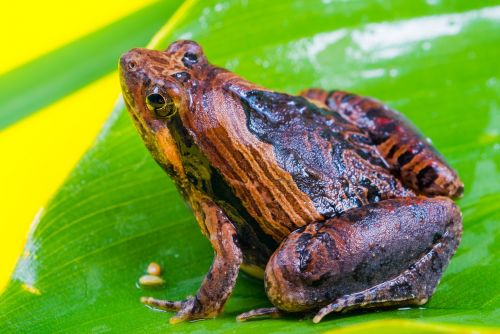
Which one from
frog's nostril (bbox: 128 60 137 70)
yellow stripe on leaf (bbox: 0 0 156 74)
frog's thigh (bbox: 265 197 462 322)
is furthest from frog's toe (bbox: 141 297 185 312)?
yellow stripe on leaf (bbox: 0 0 156 74)

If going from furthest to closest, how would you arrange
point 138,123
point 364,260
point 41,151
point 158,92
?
point 41,151 < point 138,123 < point 158,92 < point 364,260

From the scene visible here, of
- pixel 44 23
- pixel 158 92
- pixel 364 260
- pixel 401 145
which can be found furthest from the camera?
pixel 44 23

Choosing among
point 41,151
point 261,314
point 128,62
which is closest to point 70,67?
point 41,151

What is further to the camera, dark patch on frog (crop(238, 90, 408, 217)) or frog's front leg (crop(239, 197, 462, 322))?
dark patch on frog (crop(238, 90, 408, 217))

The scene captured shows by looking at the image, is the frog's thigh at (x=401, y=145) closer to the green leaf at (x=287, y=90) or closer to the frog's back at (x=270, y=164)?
the frog's back at (x=270, y=164)

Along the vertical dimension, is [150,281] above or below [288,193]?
below

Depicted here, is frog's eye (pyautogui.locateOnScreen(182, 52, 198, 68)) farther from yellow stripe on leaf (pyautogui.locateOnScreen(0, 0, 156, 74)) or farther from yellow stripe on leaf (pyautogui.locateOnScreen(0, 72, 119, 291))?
yellow stripe on leaf (pyautogui.locateOnScreen(0, 0, 156, 74))

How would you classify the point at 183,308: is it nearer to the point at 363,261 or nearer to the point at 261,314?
the point at 261,314
